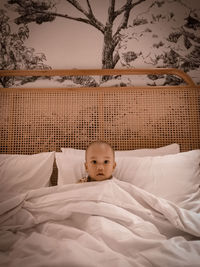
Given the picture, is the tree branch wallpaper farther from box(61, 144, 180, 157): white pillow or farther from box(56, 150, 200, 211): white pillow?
box(56, 150, 200, 211): white pillow

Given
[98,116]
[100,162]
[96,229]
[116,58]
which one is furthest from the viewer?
[116,58]

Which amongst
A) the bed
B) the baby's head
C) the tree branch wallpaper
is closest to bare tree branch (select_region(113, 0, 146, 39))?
the tree branch wallpaper

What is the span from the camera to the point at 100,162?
1.31 m

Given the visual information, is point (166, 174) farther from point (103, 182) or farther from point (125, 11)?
point (125, 11)

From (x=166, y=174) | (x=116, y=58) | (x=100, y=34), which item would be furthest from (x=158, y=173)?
(x=100, y=34)

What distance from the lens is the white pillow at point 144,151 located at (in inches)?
65.9

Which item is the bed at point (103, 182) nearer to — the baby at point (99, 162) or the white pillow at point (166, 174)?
the white pillow at point (166, 174)

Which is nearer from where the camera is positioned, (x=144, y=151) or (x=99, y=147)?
(x=99, y=147)

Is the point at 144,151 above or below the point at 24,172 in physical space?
above

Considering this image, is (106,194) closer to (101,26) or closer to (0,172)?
(0,172)

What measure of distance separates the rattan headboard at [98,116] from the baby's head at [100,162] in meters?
0.51

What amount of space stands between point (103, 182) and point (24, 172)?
0.67m

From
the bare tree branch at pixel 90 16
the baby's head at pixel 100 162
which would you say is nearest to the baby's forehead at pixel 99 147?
the baby's head at pixel 100 162

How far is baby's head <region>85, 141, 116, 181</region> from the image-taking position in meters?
1.30
